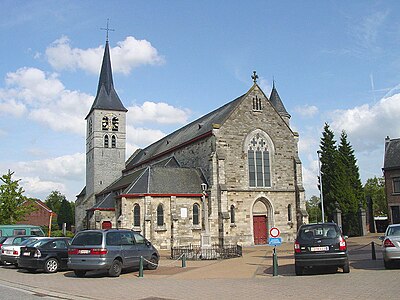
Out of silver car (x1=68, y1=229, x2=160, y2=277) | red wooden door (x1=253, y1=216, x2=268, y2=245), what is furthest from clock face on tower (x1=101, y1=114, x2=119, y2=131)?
silver car (x1=68, y1=229, x2=160, y2=277)

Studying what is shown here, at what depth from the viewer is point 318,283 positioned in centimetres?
1223

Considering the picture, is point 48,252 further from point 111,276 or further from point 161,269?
point 161,269

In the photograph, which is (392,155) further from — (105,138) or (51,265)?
(51,265)

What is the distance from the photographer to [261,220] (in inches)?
1367

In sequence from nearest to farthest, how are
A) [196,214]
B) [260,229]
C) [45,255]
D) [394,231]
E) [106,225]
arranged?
[394,231], [45,255], [196,214], [260,229], [106,225]

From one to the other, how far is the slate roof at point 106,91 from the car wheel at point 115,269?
39133mm

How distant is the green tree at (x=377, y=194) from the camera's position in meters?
77.3

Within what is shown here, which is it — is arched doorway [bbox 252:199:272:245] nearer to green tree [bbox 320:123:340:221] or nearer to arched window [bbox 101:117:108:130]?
green tree [bbox 320:123:340:221]

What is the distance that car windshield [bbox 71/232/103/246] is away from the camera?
15.8 meters

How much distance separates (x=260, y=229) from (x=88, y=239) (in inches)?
820

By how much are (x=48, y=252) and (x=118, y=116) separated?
122 ft

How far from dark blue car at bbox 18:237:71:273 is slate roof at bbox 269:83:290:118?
35341 millimetres

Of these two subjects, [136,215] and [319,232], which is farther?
[136,215]

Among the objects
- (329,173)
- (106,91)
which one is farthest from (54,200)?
(329,173)
